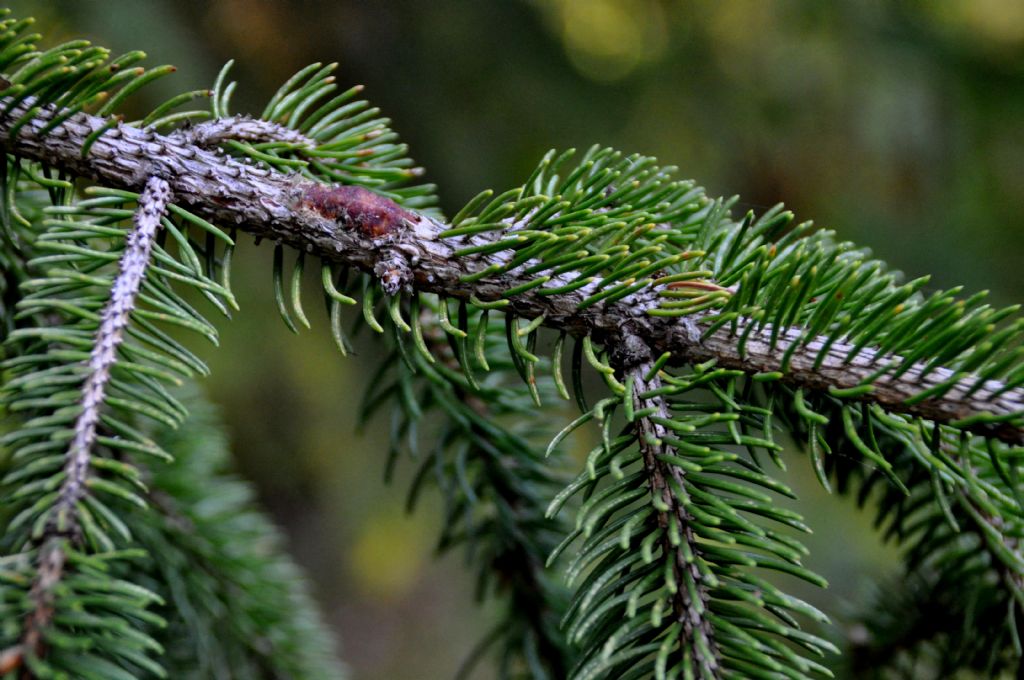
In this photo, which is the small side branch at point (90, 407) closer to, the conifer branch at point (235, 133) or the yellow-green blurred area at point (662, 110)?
the conifer branch at point (235, 133)

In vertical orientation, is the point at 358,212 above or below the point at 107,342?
above

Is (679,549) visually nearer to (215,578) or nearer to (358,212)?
(358,212)

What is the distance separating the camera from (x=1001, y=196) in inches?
88.0

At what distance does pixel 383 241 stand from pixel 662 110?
1697mm

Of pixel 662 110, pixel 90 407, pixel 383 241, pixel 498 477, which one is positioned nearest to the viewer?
pixel 90 407

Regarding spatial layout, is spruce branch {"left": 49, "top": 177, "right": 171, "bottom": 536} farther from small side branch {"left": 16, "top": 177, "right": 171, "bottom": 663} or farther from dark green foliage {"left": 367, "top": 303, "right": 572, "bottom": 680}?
dark green foliage {"left": 367, "top": 303, "right": 572, "bottom": 680}

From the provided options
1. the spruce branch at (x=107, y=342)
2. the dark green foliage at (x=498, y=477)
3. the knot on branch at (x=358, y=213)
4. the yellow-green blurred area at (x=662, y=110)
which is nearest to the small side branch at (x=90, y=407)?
the spruce branch at (x=107, y=342)

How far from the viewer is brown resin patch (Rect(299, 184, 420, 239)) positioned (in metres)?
0.61

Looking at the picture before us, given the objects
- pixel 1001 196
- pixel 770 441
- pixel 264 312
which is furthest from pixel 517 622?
pixel 1001 196

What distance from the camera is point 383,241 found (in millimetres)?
604

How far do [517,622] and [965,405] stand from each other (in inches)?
23.6

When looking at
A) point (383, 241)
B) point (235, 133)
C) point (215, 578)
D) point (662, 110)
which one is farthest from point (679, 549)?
point (662, 110)

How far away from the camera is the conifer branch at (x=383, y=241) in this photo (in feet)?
1.90

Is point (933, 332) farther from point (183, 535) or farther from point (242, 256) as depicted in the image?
point (242, 256)
